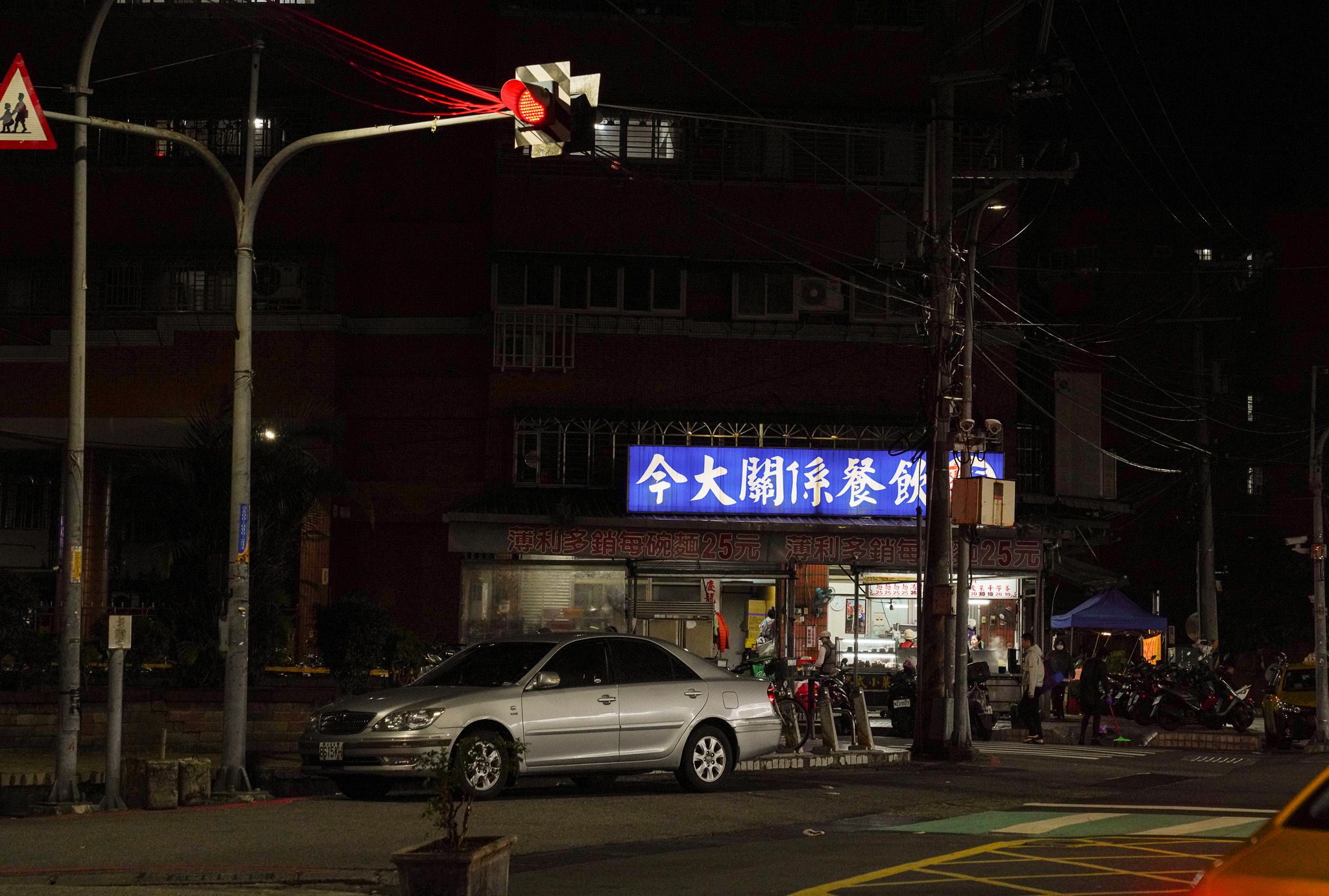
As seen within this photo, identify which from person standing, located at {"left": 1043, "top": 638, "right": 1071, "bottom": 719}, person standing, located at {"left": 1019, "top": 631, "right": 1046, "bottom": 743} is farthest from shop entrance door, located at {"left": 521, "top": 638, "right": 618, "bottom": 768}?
person standing, located at {"left": 1043, "top": 638, "right": 1071, "bottom": 719}

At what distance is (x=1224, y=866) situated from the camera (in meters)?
4.97

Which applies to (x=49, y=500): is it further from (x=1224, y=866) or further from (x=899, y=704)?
(x=1224, y=866)

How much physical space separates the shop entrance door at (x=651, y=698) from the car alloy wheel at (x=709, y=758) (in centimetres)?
35

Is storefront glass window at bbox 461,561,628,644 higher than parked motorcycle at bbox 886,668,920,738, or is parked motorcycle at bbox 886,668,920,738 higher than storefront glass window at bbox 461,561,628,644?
storefront glass window at bbox 461,561,628,644

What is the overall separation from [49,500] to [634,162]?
15381mm

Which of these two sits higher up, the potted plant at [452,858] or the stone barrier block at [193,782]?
the potted plant at [452,858]

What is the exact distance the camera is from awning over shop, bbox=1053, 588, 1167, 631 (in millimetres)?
34625

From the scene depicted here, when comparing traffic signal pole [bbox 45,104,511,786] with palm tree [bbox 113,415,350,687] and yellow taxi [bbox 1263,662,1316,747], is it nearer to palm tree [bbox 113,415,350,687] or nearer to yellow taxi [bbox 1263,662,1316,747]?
palm tree [bbox 113,415,350,687]

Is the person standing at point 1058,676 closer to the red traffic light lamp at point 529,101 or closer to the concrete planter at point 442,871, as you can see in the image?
the red traffic light lamp at point 529,101

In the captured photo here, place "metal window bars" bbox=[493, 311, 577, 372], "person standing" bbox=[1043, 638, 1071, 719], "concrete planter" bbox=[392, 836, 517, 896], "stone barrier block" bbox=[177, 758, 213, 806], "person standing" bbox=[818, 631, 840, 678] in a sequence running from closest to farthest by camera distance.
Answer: "concrete planter" bbox=[392, 836, 517, 896] < "stone barrier block" bbox=[177, 758, 213, 806] < "person standing" bbox=[818, 631, 840, 678] < "person standing" bbox=[1043, 638, 1071, 719] < "metal window bars" bbox=[493, 311, 577, 372]

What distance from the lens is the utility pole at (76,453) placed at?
46.4 ft

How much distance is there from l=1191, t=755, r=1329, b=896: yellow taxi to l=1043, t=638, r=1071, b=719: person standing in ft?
79.8

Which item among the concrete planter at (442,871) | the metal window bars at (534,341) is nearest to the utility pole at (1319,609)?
the metal window bars at (534,341)

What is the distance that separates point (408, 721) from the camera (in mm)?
13422
